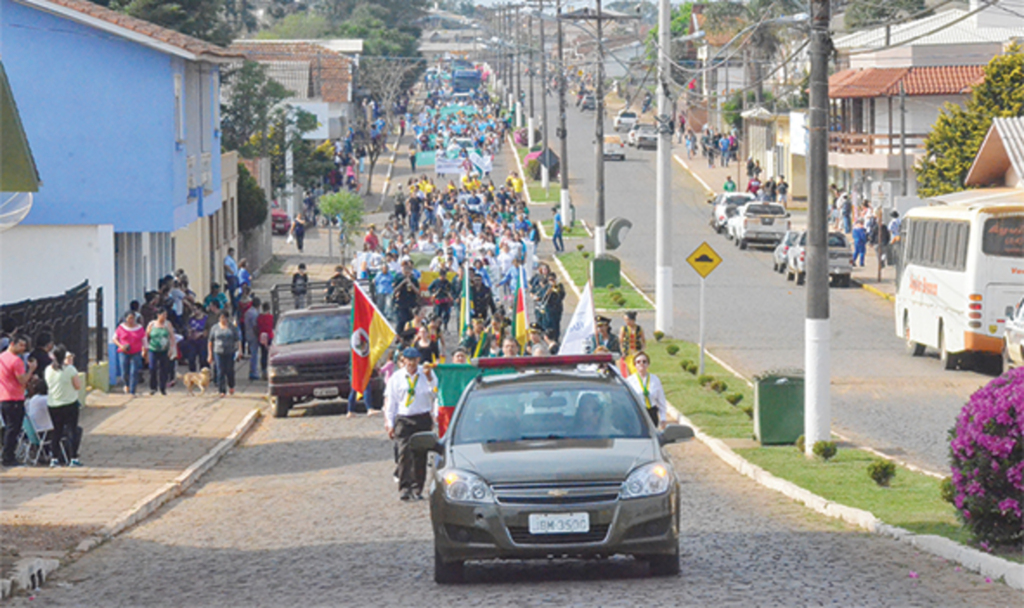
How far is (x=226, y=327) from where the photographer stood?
2761 centimetres

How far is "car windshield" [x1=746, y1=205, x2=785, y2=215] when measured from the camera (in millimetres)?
55875

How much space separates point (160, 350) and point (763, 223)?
3265 centimetres

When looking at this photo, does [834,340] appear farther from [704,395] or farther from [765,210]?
[765,210]

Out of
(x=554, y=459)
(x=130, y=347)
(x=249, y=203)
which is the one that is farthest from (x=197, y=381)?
(x=249, y=203)

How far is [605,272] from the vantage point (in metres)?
43.7

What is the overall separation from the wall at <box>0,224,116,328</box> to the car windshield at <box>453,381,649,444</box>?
67.6 ft

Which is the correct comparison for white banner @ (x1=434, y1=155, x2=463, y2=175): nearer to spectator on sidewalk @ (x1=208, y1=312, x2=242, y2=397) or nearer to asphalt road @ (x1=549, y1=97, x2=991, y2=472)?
asphalt road @ (x1=549, y1=97, x2=991, y2=472)

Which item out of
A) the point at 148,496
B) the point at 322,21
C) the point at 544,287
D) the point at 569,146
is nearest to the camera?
the point at 148,496

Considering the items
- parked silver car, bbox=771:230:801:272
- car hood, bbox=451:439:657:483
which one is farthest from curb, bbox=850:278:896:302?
car hood, bbox=451:439:657:483

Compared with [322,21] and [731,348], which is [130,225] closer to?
[731,348]

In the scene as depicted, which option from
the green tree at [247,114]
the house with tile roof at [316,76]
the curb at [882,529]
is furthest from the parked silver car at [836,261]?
the house with tile roof at [316,76]

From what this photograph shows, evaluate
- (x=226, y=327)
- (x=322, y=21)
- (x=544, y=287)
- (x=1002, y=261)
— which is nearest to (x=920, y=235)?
(x=1002, y=261)

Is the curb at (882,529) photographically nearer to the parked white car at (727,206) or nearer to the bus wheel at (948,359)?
the bus wheel at (948,359)

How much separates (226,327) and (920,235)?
1453 cm
